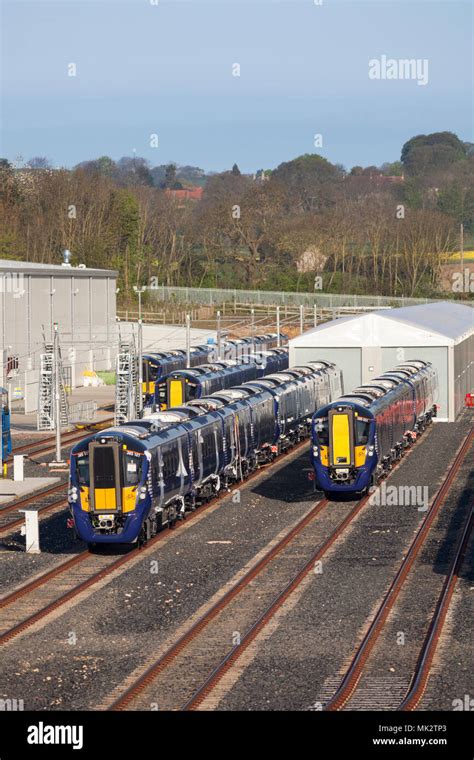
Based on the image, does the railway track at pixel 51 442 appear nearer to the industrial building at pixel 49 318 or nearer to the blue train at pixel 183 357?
the blue train at pixel 183 357

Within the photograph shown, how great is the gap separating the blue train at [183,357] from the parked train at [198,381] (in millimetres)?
1958

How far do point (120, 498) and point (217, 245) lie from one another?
11068cm

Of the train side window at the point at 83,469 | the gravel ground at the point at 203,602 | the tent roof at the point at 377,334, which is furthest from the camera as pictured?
the tent roof at the point at 377,334

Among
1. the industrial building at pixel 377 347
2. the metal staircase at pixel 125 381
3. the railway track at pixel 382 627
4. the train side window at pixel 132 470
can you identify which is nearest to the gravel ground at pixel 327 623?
the railway track at pixel 382 627

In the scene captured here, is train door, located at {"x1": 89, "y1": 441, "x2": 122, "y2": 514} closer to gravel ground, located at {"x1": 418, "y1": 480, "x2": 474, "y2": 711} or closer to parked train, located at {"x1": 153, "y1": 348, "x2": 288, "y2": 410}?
gravel ground, located at {"x1": 418, "y1": 480, "x2": 474, "y2": 711}

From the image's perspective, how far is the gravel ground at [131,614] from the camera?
69.2ft

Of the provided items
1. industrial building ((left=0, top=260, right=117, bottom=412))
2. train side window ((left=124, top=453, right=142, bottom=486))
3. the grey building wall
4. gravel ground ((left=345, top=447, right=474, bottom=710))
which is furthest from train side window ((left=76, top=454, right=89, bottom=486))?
the grey building wall

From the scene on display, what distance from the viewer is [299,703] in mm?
19594

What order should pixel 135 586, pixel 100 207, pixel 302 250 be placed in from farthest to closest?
pixel 302 250, pixel 100 207, pixel 135 586

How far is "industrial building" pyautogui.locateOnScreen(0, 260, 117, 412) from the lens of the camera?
72.1 metres

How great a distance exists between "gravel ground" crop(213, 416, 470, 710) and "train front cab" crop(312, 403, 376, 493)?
1.21 m

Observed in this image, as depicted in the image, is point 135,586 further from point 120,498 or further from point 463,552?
point 463,552

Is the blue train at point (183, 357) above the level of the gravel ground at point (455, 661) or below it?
above
